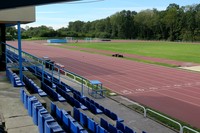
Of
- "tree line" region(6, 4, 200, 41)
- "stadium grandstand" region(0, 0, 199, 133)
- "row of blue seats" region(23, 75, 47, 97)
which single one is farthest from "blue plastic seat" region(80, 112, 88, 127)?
"tree line" region(6, 4, 200, 41)

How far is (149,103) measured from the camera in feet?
46.4

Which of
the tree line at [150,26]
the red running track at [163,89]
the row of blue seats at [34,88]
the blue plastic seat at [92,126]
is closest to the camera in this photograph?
the blue plastic seat at [92,126]

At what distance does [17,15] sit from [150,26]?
106m

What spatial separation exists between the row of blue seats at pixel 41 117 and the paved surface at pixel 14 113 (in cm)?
17

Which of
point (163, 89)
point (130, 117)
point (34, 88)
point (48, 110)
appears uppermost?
point (34, 88)

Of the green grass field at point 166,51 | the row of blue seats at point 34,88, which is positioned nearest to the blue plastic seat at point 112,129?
the row of blue seats at point 34,88

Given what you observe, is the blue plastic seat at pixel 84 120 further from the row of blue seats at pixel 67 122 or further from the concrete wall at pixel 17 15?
the concrete wall at pixel 17 15

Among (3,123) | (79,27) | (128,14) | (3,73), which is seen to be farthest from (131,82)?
(79,27)

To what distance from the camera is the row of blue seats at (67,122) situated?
20.6 ft

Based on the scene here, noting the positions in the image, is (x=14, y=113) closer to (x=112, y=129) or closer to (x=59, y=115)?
(x=59, y=115)

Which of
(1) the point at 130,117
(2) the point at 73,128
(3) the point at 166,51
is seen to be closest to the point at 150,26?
(3) the point at 166,51

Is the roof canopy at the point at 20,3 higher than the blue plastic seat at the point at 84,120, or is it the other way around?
the roof canopy at the point at 20,3

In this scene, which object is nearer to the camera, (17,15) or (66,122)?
(66,122)

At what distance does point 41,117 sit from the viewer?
20.2ft
